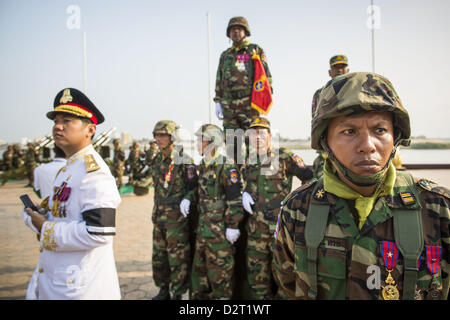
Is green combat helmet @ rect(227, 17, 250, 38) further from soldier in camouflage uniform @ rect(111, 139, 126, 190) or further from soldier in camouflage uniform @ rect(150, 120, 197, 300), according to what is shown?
soldier in camouflage uniform @ rect(111, 139, 126, 190)

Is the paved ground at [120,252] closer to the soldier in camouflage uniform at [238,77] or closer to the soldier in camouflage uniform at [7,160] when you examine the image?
the soldier in camouflage uniform at [238,77]

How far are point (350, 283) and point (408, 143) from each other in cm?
85

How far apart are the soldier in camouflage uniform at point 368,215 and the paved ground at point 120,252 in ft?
11.3

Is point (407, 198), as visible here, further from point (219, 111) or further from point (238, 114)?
point (219, 111)

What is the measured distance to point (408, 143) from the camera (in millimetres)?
1493

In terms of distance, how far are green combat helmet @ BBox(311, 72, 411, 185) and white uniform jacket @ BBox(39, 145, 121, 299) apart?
1677 millimetres

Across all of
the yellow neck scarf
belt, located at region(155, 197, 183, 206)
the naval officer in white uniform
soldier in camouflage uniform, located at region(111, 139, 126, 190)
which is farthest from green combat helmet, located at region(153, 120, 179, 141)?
soldier in camouflage uniform, located at region(111, 139, 126, 190)

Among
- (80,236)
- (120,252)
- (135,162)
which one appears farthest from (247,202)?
(135,162)

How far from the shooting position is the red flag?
Result: 4.34 m

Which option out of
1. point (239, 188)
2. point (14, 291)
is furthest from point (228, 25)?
point (14, 291)

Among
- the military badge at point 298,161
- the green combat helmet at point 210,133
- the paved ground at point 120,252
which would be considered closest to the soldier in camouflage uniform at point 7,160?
the paved ground at point 120,252

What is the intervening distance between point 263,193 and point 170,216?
153cm

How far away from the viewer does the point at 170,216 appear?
410 centimetres

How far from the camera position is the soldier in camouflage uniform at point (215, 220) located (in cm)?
362
